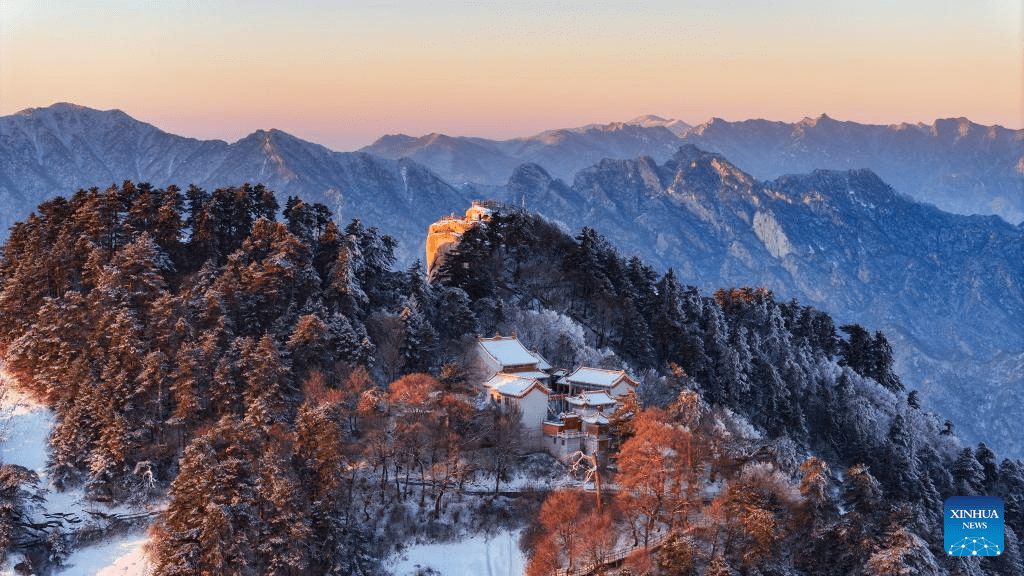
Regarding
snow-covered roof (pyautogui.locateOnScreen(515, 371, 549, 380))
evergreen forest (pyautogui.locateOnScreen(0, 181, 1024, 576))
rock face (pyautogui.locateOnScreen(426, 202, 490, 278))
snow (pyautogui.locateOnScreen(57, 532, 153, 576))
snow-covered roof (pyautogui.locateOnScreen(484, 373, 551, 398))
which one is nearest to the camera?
evergreen forest (pyautogui.locateOnScreen(0, 181, 1024, 576))

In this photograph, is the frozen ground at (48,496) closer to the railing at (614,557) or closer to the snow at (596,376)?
the railing at (614,557)

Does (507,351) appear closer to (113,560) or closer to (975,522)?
(113,560)

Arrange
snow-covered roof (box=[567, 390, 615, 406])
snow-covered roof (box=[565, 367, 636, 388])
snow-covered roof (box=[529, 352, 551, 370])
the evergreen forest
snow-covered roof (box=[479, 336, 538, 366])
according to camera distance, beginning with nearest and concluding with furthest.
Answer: the evergreen forest < snow-covered roof (box=[567, 390, 615, 406]) < snow-covered roof (box=[565, 367, 636, 388]) < snow-covered roof (box=[479, 336, 538, 366]) < snow-covered roof (box=[529, 352, 551, 370])

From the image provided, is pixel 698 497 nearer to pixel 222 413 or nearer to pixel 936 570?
pixel 936 570

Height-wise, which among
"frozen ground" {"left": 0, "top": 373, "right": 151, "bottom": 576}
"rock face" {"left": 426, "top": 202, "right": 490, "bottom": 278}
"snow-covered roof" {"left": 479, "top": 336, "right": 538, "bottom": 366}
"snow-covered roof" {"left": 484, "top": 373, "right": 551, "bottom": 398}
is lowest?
"frozen ground" {"left": 0, "top": 373, "right": 151, "bottom": 576}

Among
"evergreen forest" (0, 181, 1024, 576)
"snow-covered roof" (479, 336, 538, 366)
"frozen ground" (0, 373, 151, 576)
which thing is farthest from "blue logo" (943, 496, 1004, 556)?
"frozen ground" (0, 373, 151, 576)

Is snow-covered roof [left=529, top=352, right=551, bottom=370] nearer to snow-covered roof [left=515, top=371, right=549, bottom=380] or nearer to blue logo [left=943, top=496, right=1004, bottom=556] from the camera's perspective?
snow-covered roof [left=515, top=371, right=549, bottom=380]

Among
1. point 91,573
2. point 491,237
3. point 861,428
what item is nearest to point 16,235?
point 91,573
